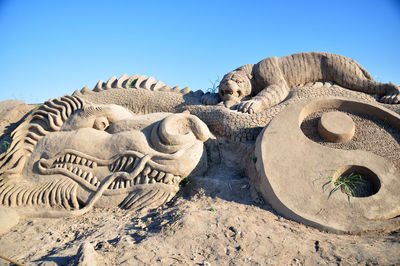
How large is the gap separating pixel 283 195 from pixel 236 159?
1.11m

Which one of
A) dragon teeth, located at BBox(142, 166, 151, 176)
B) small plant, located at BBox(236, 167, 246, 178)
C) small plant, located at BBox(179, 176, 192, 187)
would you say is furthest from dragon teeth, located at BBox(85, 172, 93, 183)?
small plant, located at BBox(236, 167, 246, 178)

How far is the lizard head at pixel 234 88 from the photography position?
456cm

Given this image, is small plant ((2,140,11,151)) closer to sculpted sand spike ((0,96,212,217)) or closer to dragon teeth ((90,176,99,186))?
sculpted sand spike ((0,96,212,217))

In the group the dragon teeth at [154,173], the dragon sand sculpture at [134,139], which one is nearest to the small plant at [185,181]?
the dragon sand sculpture at [134,139]

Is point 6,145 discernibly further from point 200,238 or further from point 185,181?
point 200,238

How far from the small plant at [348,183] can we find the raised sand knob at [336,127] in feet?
1.46

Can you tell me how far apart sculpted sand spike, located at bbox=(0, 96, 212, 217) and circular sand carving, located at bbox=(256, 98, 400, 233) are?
93cm

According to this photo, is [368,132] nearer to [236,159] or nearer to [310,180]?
[310,180]

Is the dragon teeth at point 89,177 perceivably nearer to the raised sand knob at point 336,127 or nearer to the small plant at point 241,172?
the small plant at point 241,172

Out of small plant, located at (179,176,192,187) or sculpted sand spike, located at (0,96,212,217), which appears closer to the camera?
sculpted sand spike, located at (0,96,212,217)

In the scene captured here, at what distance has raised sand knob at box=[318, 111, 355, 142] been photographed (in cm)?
321

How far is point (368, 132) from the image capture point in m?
3.33

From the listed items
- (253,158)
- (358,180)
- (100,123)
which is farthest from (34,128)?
(358,180)

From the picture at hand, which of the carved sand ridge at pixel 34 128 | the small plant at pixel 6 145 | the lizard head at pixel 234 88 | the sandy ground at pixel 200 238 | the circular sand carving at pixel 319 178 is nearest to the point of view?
the sandy ground at pixel 200 238
